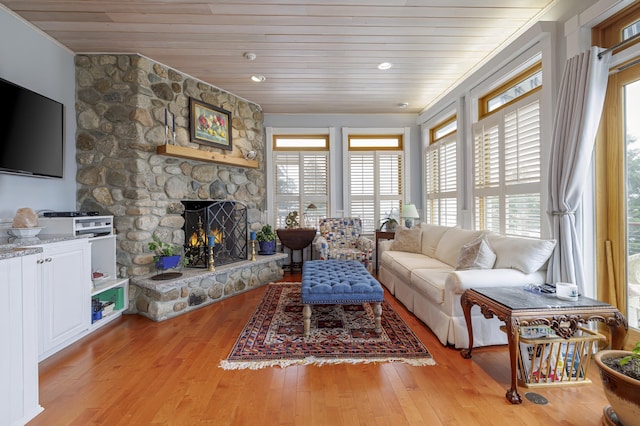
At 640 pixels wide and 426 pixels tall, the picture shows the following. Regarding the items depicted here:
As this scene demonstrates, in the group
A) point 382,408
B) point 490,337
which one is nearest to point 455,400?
point 382,408

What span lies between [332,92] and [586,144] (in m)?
2.81

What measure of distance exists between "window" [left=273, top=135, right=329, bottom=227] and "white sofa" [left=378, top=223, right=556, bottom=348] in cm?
200

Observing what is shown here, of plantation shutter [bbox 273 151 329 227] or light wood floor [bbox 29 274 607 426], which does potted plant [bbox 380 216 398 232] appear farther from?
light wood floor [bbox 29 274 607 426]

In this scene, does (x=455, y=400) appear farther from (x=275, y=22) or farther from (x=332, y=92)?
(x=332, y=92)

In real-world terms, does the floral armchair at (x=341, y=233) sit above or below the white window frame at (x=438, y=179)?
below

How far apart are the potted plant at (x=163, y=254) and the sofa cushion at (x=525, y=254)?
300cm

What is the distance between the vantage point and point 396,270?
3.30 meters

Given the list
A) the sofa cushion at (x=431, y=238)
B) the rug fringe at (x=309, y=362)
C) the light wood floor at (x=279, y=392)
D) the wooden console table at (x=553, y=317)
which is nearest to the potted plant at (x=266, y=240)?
the light wood floor at (x=279, y=392)

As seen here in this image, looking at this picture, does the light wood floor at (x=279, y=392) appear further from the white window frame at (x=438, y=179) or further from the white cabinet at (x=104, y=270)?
the white window frame at (x=438, y=179)

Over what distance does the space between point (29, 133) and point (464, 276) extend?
11.3ft

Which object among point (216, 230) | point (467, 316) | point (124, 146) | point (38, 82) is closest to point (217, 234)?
point (216, 230)

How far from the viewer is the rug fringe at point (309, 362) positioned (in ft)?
6.47

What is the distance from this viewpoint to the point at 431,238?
3643 millimetres

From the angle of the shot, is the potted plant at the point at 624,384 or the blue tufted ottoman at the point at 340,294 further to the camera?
the blue tufted ottoman at the point at 340,294
